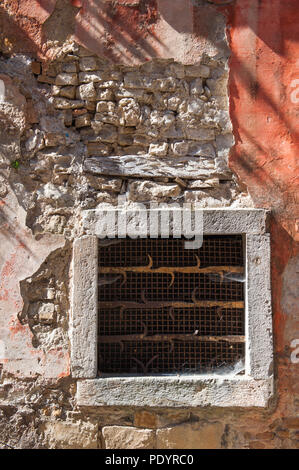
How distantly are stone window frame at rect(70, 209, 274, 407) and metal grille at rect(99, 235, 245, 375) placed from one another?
0.41ft

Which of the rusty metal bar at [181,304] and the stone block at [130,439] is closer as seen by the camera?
the stone block at [130,439]

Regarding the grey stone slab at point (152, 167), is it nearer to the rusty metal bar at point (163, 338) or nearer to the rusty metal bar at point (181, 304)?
the rusty metal bar at point (181, 304)

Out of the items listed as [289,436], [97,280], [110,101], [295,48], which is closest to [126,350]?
[97,280]

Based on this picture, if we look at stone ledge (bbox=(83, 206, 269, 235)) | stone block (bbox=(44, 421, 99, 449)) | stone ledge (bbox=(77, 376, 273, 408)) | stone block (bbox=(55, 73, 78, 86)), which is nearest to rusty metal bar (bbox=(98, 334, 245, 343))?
stone ledge (bbox=(77, 376, 273, 408))

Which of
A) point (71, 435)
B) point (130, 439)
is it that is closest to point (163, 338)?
point (130, 439)

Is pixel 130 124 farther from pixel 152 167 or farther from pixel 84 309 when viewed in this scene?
pixel 84 309

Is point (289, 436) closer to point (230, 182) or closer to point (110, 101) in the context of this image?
point (230, 182)

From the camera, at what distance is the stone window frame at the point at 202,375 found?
11.1 ft

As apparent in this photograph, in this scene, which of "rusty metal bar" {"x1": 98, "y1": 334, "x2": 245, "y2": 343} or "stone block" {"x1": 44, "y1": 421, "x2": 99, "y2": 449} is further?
"rusty metal bar" {"x1": 98, "y1": 334, "x2": 245, "y2": 343}

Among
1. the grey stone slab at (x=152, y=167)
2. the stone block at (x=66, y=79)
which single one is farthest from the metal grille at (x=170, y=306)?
the stone block at (x=66, y=79)

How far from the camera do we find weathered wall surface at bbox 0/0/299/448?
3.51 m

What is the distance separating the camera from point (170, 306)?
357 cm

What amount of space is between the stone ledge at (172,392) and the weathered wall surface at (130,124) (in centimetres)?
38

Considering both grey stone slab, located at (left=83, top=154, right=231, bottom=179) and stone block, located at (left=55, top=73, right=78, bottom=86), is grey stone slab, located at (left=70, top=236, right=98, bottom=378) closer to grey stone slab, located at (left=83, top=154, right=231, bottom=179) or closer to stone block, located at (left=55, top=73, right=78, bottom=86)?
grey stone slab, located at (left=83, top=154, right=231, bottom=179)
